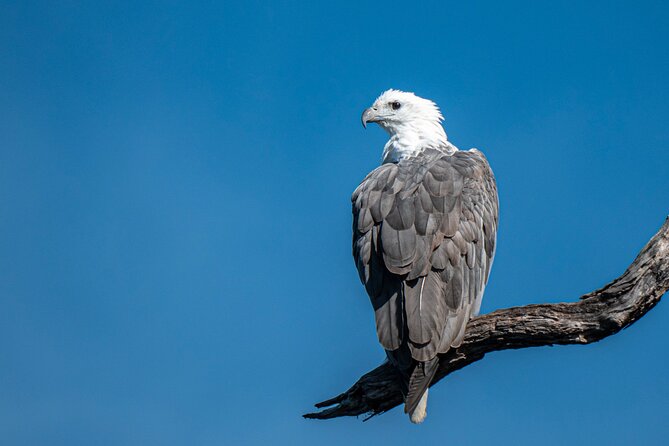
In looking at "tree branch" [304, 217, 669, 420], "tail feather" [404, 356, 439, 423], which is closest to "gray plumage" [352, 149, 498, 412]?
"tail feather" [404, 356, 439, 423]

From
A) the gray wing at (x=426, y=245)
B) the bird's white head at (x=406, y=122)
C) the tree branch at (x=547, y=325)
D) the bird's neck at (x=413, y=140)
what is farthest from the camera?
the bird's white head at (x=406, y=122)

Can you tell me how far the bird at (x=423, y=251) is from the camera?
825cm

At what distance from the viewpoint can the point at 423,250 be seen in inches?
351

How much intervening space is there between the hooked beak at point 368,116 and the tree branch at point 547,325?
4989 millimetres

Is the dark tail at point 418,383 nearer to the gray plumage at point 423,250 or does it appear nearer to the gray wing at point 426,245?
the gray plumage at point 423,250

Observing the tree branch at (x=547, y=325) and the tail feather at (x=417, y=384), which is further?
the tail feather at (x=417, y=384)

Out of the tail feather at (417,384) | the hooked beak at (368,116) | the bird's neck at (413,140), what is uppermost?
the hooked beak at (368,116)

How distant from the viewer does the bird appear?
27.1 ft

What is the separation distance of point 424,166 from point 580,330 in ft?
10.8

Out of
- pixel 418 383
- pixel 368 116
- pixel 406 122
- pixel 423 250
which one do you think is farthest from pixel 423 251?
pixel 368 116

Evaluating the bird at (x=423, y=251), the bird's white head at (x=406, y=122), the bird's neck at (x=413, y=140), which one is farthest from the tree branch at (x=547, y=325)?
the bird's white head at (x=406, y=122)

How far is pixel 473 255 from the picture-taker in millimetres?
9438

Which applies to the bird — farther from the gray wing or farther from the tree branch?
the tree branch

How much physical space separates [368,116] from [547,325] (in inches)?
222
